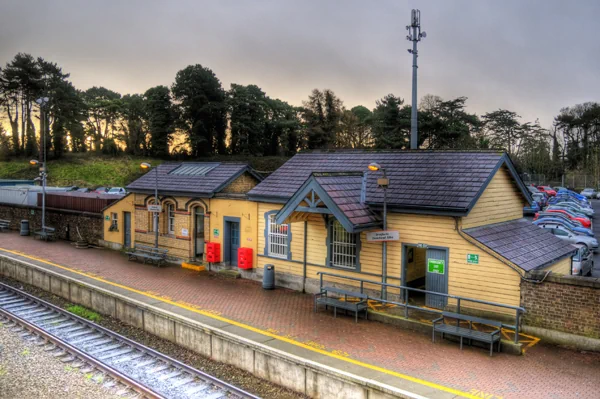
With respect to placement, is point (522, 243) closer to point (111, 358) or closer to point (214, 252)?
point (214, 252)

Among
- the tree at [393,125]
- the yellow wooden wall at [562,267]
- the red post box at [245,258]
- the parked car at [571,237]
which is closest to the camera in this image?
the yellow wooden wall at [562,267]

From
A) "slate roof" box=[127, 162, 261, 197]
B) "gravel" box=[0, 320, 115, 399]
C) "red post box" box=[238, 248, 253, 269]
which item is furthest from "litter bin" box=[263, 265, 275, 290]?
"gravel" box=[0, 320, 115, 399]

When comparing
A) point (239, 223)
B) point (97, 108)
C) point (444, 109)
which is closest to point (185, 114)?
point (97, 108)

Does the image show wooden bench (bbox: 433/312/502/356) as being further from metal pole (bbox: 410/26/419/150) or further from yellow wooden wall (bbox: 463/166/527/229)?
metal pole (bbox: 410/26/419/150)

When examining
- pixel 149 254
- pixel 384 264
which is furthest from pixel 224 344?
pixel 149 254

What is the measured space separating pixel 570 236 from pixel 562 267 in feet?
38.5

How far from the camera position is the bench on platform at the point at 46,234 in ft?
90.3

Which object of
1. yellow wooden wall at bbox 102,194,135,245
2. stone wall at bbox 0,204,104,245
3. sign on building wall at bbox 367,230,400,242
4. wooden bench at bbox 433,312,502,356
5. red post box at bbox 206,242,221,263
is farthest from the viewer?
stone wall at bbox 0,204,104,245

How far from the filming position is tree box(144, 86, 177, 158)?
6419cm

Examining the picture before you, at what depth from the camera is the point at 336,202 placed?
14.4 m

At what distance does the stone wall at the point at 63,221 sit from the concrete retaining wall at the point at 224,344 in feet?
24.9

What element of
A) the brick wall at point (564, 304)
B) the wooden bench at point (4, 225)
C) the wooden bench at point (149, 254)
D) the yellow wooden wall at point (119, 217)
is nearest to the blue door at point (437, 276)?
the brick wall at point (564, 304)

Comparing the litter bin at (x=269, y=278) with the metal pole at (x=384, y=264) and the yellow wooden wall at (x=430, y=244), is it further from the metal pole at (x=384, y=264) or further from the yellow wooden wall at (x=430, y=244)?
the metal pole at (x=384, y=264)

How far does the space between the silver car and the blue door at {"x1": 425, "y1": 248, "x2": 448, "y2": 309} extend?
14.0 meters
